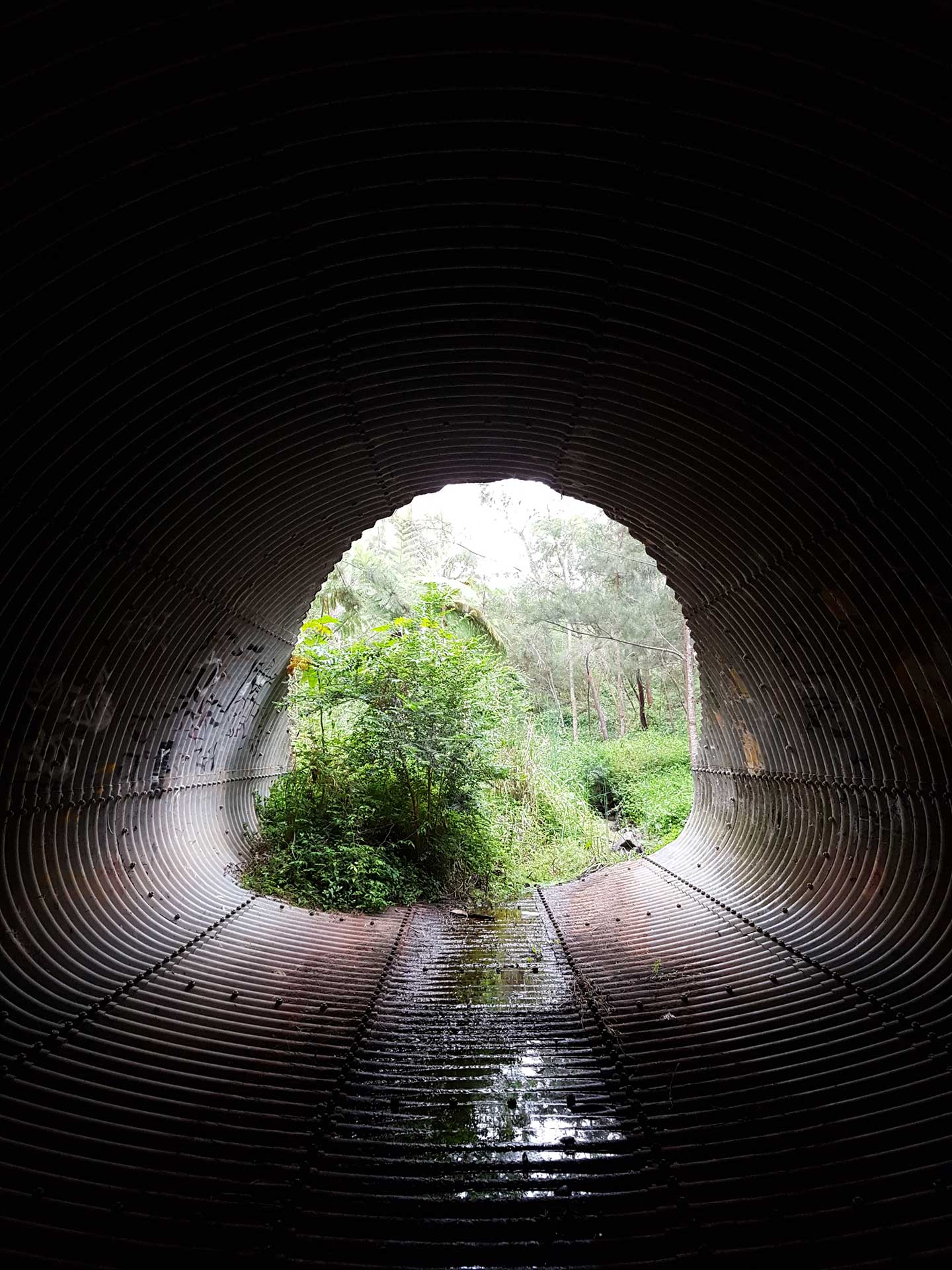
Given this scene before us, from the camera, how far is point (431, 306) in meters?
5.41

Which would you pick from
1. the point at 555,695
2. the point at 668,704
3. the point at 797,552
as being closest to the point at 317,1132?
the point at 797,552

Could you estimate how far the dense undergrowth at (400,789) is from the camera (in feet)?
30.9

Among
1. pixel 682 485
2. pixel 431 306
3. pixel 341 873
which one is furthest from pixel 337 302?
pixel 341 873

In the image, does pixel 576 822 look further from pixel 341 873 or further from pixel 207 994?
pixel 207 994

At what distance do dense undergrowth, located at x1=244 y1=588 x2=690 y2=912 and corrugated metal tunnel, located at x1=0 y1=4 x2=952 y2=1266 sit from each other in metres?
1.21

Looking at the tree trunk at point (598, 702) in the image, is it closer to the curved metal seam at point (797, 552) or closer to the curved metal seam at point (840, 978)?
the curved metal seam at point (840, 978)

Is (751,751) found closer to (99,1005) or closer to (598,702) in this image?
(99,1005)

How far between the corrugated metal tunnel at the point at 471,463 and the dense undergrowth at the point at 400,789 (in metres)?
1.21

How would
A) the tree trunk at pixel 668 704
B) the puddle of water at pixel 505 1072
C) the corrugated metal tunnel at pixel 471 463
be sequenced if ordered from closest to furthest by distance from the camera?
the corrugated metal tunnel at pixel 471 463 < the puddle of water at pixel 505 1072 < the tree trunk at pixel 668 704

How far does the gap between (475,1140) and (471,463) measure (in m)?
6.20

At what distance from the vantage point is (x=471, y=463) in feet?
27.8

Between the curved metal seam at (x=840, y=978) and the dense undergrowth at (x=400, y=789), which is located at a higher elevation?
the dense undergrowth at (x=400, y=789)

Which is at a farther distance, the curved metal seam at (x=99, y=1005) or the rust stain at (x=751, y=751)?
the rust stain at (x=751, y=751)

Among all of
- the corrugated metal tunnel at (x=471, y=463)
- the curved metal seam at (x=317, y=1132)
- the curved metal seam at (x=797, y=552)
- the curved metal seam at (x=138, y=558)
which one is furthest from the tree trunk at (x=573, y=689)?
the curved metal seam at (x=317, y=1132)
